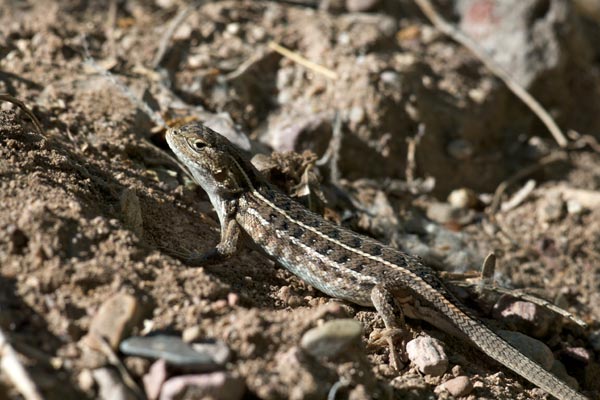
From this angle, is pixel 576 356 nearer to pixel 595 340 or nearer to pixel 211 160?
pixel 595 340

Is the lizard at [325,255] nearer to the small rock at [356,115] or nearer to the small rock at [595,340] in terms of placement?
the small rock at [595,340]

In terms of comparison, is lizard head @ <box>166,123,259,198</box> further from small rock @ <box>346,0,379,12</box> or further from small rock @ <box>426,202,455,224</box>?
small rock @ <box>346,0,379,12</box>

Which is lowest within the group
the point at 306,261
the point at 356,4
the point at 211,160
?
the point at 306,261

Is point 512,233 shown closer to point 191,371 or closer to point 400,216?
point 400,216

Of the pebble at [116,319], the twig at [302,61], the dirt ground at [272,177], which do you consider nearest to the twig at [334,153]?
the dirt ground at [272,177]

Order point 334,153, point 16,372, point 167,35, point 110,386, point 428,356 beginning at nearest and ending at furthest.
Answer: point 16,372 → point 110,386 → point 428,356 → point 334,153 → point 167,35

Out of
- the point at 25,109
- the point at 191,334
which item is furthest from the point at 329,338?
the point at 25,109
